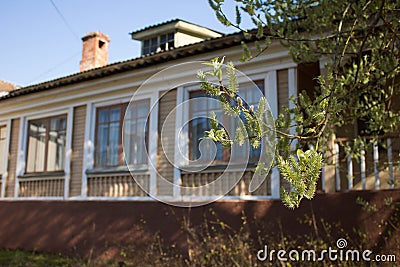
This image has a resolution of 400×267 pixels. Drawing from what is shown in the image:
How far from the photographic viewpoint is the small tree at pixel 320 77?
242 centimetres

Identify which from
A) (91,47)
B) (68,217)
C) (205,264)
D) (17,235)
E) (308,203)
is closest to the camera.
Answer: (308,203)

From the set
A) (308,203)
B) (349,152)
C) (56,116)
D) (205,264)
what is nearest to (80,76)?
(56,116)

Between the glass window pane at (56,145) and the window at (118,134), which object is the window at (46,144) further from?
the window at (118,134)

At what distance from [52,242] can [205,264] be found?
4050 mm

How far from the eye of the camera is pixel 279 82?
757cm

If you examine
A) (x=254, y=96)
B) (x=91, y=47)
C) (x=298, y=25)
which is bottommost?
(x=254, y=96)

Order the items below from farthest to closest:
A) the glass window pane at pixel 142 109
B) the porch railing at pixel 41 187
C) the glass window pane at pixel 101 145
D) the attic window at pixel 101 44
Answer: the attic window at pixel 101 44, the porch railing at pixel 41 187, the glass window pane at pixel 101 145, the glass window pane at pixel 142 109

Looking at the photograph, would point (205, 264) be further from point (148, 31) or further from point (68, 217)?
point (148, 31)

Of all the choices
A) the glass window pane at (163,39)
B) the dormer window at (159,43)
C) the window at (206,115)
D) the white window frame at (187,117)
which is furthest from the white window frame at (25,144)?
the glass window pane at (163,39)

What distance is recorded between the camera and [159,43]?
14766mm

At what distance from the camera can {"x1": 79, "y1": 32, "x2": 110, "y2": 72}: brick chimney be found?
16016mm

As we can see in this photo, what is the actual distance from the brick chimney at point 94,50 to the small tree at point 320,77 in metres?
9.93

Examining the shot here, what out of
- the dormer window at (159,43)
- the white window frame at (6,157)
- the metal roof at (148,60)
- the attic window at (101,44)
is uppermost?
the attic window at (101,44)

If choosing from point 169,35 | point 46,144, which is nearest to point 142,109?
point 46,144
